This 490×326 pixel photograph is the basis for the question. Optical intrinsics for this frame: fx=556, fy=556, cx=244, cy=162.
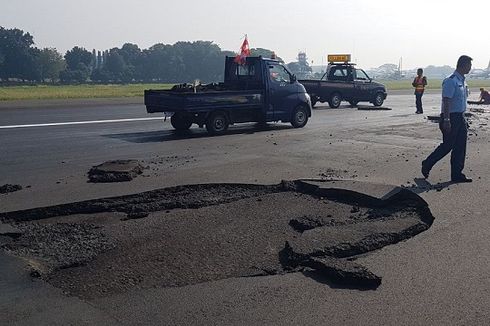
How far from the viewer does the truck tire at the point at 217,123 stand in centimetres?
1628

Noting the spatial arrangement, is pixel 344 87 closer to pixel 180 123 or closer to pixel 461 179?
pixel 180 123

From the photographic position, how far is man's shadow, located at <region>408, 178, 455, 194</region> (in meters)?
8.77

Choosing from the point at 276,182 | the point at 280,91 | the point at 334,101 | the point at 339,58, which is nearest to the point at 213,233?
the point at 276,182

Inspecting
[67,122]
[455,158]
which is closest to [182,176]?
[455,158]

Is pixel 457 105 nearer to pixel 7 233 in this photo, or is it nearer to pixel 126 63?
pixel 7 233

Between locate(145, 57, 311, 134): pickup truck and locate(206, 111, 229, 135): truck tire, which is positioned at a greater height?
locate(145, 57, 311, 134): pickup truck

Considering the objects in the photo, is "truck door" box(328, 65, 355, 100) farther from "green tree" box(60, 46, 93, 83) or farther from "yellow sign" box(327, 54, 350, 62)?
"green tree" box(60, 46, 93, 83)

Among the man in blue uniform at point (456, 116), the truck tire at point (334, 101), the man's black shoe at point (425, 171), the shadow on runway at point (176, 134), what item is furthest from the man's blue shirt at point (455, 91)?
the truck tire at point (334, 101)

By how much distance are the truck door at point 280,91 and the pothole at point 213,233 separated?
923 cm

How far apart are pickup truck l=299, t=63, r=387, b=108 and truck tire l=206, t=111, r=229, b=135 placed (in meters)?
12.8

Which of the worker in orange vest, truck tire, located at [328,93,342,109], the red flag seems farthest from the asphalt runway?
truck tire, located at [328,93,342,109]

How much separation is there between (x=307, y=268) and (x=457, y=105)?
5466 mm

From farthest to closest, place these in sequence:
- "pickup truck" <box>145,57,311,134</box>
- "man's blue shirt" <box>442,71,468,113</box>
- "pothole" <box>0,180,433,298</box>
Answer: "pickup truck" <box>145,57,311,134</box>
"man's blue shirt" <box>442,71,468,113</box>
"pothole" <box>0,180,433,298</box>

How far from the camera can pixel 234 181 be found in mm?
9258
